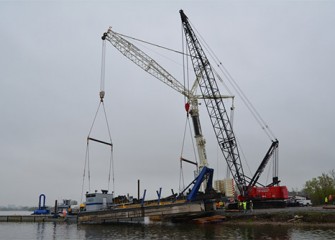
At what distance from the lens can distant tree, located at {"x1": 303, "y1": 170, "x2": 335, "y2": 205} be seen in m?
74.5

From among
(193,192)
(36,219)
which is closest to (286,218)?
(193,192)

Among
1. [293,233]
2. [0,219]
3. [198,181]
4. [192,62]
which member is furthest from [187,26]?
[0,219]

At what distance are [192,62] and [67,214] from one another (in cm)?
3627

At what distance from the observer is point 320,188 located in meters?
79.9

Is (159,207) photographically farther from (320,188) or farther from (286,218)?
(320,188)

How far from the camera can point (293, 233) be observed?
2722cm

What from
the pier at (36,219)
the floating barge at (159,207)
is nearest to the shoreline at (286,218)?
the floating barge at (159,207)

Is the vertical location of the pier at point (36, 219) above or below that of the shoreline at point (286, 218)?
below

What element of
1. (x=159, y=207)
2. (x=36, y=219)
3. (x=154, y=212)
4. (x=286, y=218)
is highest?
(x=159, y=207)

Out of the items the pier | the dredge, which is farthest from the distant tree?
the pier

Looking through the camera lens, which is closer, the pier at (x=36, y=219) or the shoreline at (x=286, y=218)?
the shoreline at (x=286, y=218)

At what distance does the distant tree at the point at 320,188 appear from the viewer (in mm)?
74512

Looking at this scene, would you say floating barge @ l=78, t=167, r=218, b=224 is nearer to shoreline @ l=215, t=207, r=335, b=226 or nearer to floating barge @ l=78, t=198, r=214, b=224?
floating barge @ l=78, t=198, r=214, b=224

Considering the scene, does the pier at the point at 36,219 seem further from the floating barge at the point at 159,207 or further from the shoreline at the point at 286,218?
the shoreline at the point at 286,218
